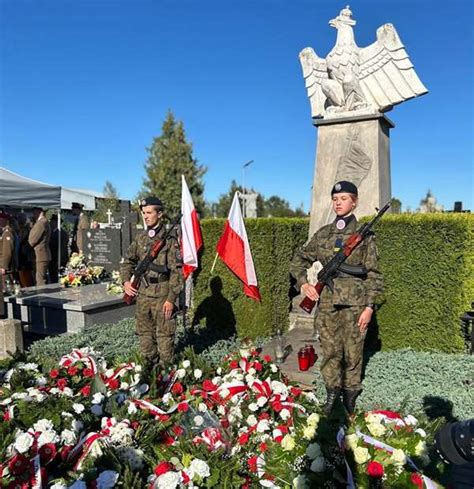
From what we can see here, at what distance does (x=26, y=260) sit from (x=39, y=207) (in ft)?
4.68

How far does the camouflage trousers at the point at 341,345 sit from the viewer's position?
12.4 feet

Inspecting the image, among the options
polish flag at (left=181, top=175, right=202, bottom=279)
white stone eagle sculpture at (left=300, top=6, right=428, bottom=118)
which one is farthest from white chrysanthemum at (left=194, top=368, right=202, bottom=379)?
white stone eagle sculpture at (left=300, top=6, right=428, bottom=118)

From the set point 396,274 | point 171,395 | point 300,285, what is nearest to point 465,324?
point 396,274

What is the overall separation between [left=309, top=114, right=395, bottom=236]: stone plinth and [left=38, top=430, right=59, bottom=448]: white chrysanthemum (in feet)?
18.2

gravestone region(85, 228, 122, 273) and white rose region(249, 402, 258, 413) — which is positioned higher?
gravestone region(85, 228, 122, 273)

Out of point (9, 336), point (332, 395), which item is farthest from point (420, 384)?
point (9, 336)

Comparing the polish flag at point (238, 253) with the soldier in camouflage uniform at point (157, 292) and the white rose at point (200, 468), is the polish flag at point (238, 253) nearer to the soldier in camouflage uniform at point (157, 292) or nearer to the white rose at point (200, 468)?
the soldier in camouflage uniform at point (157, 292)

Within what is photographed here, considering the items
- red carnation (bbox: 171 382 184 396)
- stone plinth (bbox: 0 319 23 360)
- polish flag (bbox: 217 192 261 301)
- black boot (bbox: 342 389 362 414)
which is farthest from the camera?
polish flag (bbox: 217 192 261 301)

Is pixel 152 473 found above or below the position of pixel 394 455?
below

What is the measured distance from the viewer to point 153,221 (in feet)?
14.9

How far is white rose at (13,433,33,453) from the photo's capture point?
7.52 feet

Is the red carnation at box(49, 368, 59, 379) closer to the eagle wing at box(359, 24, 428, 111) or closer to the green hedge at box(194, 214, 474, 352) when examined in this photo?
the green hedge at box(194, 214, 474, 352)

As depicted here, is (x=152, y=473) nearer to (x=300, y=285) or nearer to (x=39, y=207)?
(x=300, y=285)

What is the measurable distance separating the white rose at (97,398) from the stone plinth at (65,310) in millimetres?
3841
